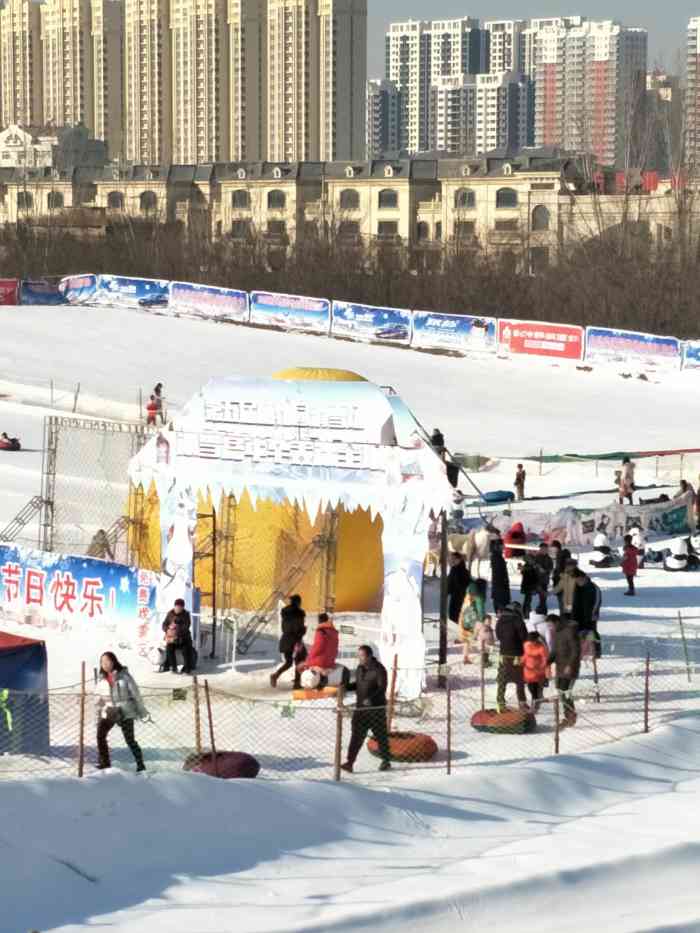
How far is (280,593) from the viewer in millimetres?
20172

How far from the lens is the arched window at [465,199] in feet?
345

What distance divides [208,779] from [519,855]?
2301 mm

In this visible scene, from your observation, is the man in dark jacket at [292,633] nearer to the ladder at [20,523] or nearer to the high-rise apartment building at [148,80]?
the ladder at [20,523]

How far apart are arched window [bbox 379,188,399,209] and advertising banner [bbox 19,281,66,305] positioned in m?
54.7

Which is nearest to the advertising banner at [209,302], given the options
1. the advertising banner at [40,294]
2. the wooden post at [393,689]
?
the advertising banner at [40,294]

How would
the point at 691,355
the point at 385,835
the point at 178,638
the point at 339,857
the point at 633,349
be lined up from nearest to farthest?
the point at 339,857 → the point at 385,835 → the point at 178,638 → the point at 691,355 → the point at 633,349

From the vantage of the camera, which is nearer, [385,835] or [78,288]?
[385,835]

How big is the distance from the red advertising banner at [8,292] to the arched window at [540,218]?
164 ft

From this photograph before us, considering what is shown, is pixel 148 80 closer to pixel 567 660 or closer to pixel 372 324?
pixel 372 324

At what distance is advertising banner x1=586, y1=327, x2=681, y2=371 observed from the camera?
45.0m

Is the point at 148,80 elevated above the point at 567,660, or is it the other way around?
the point at 148,80

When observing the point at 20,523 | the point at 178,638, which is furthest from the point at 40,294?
the point at 178,638

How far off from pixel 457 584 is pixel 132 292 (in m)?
36.3

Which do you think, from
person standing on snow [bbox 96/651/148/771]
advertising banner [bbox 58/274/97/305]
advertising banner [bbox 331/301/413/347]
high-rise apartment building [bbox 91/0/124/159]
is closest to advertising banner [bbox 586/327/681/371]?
advertising banner [bbox 331/301/413/347]
